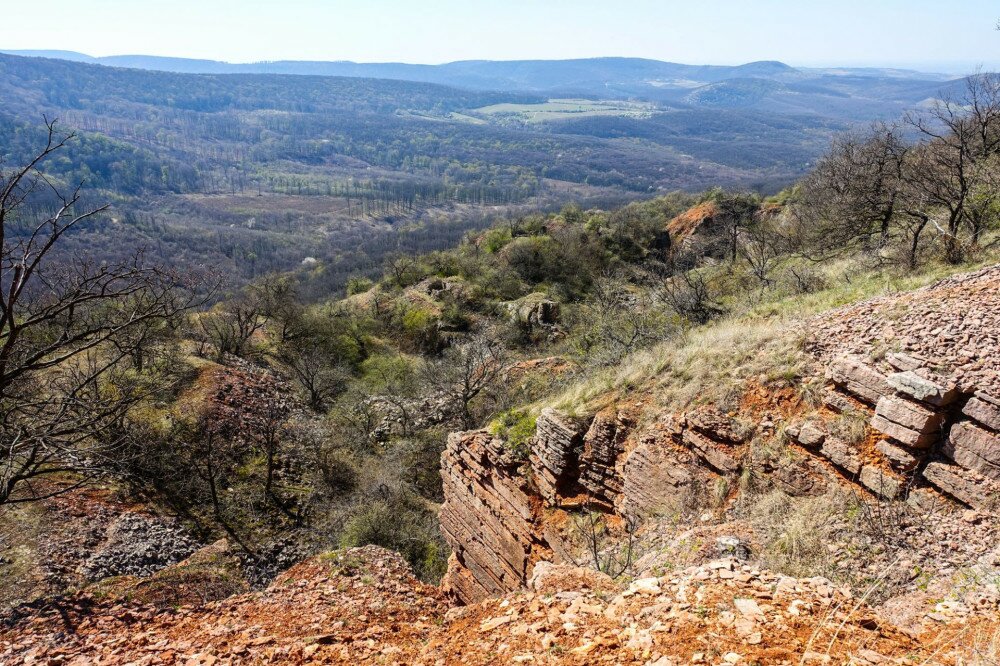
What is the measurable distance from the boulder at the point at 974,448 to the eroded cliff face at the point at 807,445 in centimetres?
1

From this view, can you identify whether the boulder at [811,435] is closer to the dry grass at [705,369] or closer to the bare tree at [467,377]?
the dry grass at [705,369]

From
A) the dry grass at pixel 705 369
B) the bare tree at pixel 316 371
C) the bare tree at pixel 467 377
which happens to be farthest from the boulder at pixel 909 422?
the bare tree at pixel 316 371

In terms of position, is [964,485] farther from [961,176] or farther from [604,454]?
[961,176]

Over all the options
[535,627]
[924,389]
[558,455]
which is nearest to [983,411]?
[924,389]

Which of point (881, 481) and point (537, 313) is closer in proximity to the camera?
point (881, 481)

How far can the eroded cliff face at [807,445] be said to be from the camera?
7328 millimetres

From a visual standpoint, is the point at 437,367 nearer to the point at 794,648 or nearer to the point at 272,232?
the point at 794,648

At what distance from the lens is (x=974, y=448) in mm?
7020

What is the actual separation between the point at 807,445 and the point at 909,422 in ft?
4.52

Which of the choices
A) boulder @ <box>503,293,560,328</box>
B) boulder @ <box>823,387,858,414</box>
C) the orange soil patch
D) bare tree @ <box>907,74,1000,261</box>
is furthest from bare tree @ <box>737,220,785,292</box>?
boulder @ <box>823,387,858,414</box>

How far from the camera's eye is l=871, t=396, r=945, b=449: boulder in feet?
24.1

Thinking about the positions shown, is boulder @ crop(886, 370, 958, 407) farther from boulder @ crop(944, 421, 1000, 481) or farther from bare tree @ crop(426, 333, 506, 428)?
bare tree @ crop(426, 333, 506, 428)

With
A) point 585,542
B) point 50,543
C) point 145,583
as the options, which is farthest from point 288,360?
point 585,542

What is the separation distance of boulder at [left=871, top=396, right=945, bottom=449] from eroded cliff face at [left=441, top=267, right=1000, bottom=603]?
15mm
